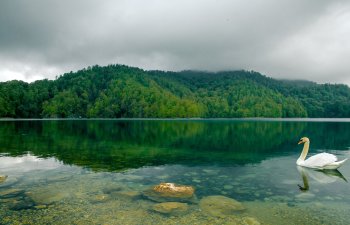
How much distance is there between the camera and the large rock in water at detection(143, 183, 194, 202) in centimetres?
1345

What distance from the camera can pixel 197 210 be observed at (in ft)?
39.6

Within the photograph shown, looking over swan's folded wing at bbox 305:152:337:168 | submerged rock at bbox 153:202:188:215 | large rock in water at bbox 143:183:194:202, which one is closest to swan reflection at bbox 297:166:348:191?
swan's folded wing at bbox 305:152:337:168

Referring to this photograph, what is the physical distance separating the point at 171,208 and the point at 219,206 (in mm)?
2205

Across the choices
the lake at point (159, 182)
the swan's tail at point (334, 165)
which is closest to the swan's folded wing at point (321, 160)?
the swan's tail at point (334, 165)

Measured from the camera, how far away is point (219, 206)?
41.2 ft

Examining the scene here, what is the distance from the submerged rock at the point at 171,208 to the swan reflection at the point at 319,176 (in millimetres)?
7802

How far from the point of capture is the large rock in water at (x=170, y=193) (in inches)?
529

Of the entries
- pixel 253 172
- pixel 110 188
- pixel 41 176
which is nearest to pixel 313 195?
pixel 253 172

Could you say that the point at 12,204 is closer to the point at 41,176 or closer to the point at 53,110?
the point at 41,176

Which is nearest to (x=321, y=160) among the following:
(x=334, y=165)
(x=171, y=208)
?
(x=334, y=165)

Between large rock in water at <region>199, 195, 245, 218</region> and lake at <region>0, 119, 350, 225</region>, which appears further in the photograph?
large rock in water at <region>199, 195, 245, 218</region>

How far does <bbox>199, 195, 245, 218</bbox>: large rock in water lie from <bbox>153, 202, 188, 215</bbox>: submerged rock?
859mm

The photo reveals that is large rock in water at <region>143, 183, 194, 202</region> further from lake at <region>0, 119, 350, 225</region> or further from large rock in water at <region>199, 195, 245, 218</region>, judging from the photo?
large rock in water at <region>199, 195, 245, 218</region>

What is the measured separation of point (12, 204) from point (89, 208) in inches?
142
